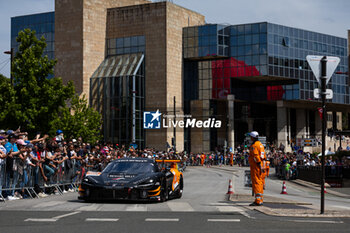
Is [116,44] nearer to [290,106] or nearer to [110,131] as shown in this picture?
[110,131]

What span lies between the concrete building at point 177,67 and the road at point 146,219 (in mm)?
59083

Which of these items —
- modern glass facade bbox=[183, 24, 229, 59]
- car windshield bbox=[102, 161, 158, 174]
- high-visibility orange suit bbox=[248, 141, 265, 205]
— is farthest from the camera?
modern glass facade bbox=[183, 24, 229, 59]

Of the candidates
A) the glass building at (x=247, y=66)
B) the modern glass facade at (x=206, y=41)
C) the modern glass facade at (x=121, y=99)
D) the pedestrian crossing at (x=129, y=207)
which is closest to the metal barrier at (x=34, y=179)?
the pedestrian crossing at (x=129, y=207)

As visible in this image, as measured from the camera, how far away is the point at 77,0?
76500 mm

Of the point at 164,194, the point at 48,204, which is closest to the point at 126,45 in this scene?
the point at 164,194

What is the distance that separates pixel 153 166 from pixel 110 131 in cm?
5872

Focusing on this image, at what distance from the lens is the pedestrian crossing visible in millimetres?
13719

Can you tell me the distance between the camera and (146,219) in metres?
11.7

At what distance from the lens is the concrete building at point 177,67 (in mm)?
75062

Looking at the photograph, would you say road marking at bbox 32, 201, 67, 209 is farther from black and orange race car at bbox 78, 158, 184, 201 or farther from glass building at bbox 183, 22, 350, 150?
glass building at bbox 183, 22, 350, 150

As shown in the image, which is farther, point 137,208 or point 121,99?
point 121,99

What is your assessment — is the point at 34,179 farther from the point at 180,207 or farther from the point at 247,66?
the point at 247,66

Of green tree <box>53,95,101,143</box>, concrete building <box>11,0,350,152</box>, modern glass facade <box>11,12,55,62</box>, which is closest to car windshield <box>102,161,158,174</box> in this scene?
green tree <box>53,95,101,143</box>

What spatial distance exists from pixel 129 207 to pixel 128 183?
1113 mm
